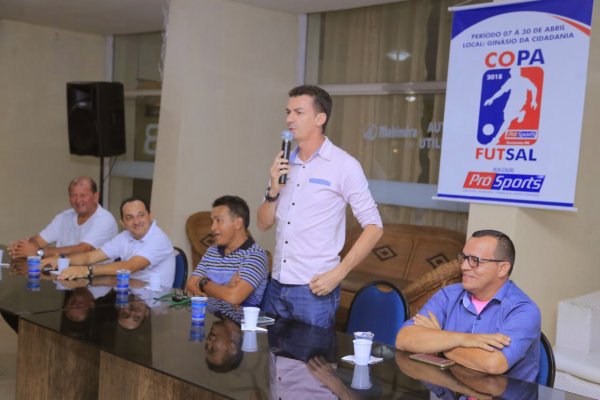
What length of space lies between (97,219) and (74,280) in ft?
3.75

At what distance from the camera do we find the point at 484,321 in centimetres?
269

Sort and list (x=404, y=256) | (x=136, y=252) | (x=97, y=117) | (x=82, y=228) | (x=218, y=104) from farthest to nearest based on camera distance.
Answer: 1. (x=97, y=117)
2. (x=218, y=104)
3. (x=404, y=256)
4. (x=82, y=228)
5. (x=136, y=252)

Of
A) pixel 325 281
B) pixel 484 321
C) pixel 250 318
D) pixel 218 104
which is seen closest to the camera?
pixel 484 321

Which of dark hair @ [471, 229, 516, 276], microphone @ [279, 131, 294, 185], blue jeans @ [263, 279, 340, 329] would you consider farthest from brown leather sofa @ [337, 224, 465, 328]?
dark hair @ [471, 229, 516, 276]

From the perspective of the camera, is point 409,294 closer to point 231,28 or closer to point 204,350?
point 204,350

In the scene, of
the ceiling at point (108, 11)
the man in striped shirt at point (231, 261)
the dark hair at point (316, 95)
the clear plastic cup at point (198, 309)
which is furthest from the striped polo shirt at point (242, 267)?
the ceiling at point (108, 11)

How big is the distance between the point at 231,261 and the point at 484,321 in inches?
59.3

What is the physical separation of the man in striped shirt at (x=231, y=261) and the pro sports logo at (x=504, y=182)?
144 centimetres

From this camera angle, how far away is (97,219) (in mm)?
5012

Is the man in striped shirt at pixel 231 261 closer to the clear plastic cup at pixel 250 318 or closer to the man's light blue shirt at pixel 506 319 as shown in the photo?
the clear plastic cup at pixel 250 318

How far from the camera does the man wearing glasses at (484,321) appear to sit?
7.98ft

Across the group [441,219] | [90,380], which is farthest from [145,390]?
[441,219]

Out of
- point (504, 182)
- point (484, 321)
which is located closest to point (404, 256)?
point (504, 182)

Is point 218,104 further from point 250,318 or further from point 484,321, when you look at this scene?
point 484,321
